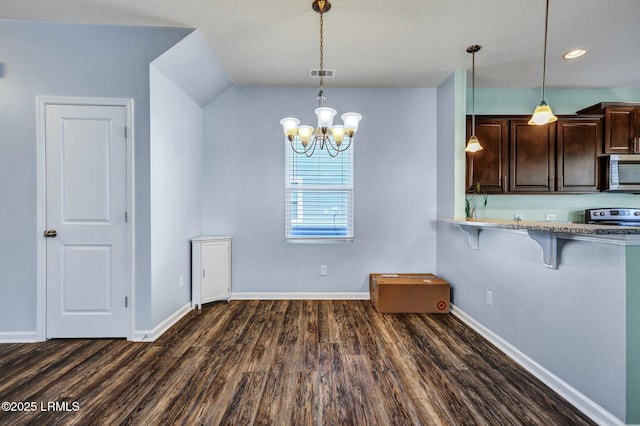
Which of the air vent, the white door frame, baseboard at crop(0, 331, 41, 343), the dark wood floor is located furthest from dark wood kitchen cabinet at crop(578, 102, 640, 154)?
baseboard at crop(0, 331, 41, 343)

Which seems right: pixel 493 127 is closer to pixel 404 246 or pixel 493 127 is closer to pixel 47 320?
pixel 404 246

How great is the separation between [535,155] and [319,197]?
2773 mm

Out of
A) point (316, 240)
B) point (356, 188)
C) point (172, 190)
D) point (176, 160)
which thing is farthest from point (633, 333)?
point (176, 160)

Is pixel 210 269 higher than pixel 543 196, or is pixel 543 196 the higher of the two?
pixel 543 196

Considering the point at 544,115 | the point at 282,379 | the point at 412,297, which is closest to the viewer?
the point at 282,379

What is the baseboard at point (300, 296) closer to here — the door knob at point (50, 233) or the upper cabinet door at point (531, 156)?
the door knob at point (50, 233)

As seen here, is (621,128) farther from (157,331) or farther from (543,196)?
(157,331)

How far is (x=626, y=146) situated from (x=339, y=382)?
4.46m

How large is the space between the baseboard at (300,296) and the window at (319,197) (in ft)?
2.46

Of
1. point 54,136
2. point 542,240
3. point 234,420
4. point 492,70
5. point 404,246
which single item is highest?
point 492,70

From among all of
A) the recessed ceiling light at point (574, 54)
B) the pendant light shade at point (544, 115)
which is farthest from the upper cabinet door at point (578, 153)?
the pendant light shade at point (544, 115)

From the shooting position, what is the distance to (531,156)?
11.0ft

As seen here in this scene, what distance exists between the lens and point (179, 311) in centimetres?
297

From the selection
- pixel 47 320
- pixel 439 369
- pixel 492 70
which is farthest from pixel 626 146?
pixel 47 320
